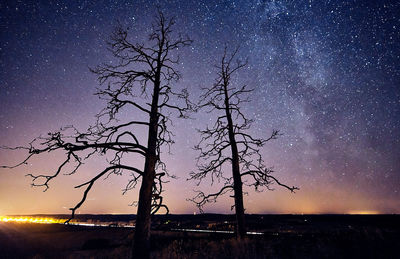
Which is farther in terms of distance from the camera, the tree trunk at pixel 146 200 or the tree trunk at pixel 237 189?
the tree trunk at pixel 237 189

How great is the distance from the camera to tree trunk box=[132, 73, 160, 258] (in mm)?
4988

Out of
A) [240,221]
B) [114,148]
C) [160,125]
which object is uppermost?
[160,125]

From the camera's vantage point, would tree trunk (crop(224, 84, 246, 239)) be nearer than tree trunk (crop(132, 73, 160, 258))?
No

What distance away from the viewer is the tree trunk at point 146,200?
16.4 feet

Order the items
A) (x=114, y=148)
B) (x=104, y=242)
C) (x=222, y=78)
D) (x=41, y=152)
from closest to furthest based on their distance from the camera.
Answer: (x=41, y=152) < (x=114, y=148) < (x=222, y=78) < (x=104, y=242)

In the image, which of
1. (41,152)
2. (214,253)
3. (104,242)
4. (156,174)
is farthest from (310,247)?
(104,242)

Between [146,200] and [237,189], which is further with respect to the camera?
[237,189]

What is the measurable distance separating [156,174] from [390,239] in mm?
10193

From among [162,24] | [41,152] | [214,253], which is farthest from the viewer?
[214,253]

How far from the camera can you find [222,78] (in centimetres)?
1134

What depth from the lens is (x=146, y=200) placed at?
17.2 ft

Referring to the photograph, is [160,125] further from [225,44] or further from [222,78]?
[225,44]

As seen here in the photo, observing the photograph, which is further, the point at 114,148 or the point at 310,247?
the point at 310,247

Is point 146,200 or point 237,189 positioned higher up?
point 237,189
